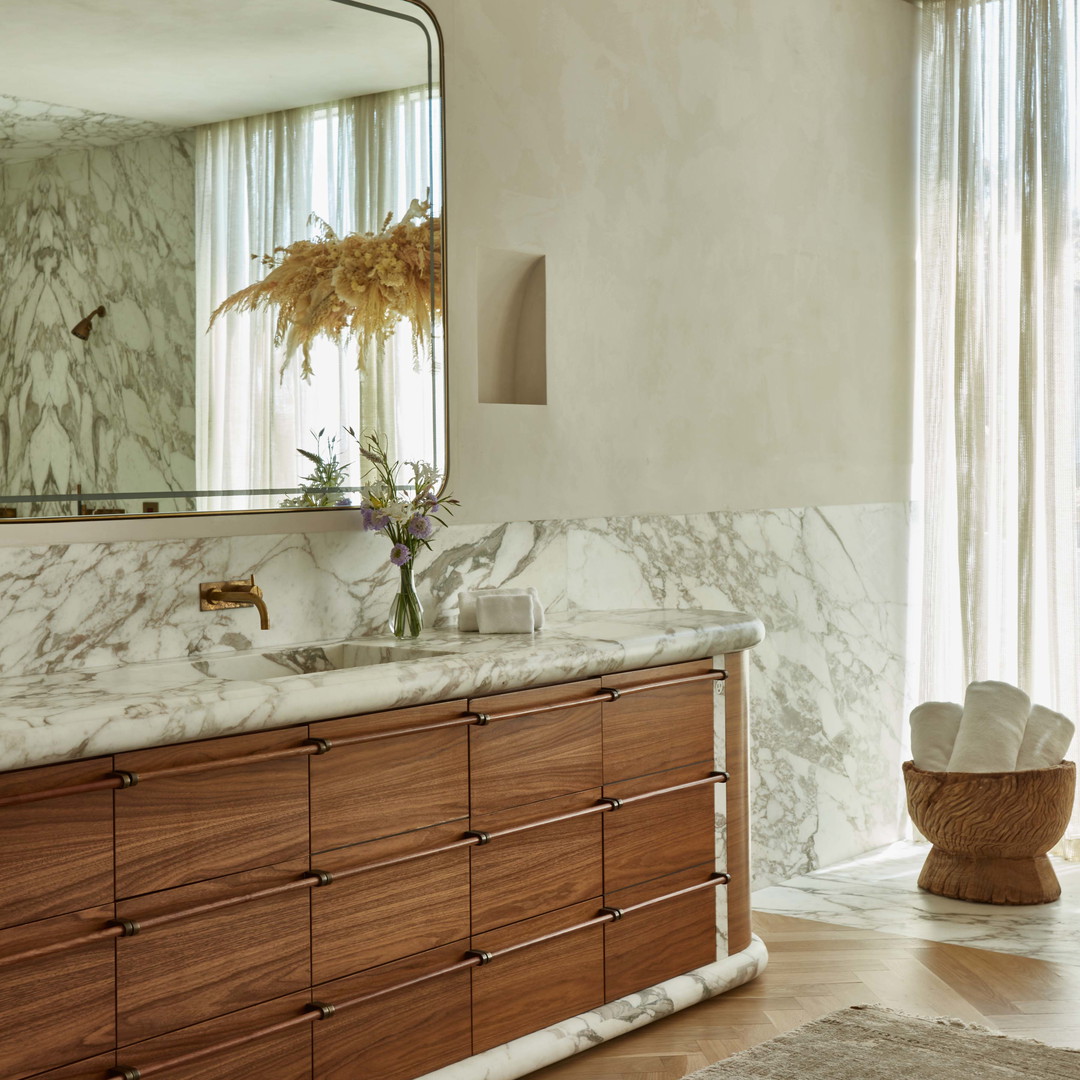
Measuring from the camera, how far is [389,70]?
10.0ft

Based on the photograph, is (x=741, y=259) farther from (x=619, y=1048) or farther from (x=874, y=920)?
(x=619, y=1048)

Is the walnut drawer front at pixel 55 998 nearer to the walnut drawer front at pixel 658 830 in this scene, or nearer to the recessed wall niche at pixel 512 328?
the walnut drawer front at pixel 658 830

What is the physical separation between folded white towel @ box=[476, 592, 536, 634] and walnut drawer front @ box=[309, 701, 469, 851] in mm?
424

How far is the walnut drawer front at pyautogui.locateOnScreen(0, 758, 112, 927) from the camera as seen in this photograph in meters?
1.96

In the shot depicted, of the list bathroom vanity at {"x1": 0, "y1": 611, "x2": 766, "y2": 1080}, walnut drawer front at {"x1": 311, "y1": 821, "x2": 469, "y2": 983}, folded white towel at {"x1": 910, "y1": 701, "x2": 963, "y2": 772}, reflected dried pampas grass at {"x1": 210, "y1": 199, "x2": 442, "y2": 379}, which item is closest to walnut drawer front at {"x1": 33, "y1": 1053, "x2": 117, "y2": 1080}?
bathroom vanity at {"x1": 0, "y1": 611, "x2": 766, "y2": 1080}

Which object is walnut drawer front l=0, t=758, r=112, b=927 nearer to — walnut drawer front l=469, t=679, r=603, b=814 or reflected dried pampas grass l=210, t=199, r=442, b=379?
walnut drawer front l=469, t=679, r=603, b=814

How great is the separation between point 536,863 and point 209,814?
0.76m

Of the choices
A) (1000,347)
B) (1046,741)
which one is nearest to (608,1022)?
(1046,741)

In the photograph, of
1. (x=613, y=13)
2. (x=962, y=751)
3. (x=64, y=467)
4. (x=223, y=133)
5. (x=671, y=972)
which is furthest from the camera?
(x=962, y=751)

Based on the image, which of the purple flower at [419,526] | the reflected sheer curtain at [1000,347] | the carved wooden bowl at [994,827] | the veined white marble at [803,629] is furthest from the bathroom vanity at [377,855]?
the reflected sheer curtain at [1000,347]

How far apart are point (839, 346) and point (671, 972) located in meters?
2.09

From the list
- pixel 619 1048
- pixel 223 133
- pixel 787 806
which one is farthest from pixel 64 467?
pixel 787 806

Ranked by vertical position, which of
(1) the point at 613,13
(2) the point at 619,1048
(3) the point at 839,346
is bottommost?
(2) the point at 619,1048

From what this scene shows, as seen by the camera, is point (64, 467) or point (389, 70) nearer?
point (64, 467)
